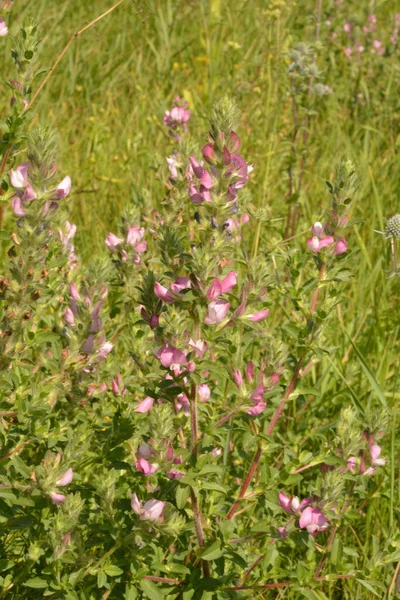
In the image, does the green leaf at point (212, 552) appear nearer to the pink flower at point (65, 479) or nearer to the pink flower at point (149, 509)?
the pink flower at point (149, 509)

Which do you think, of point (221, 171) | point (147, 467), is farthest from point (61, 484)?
point (221, 171)

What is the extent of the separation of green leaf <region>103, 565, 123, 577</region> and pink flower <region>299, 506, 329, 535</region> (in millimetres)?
406

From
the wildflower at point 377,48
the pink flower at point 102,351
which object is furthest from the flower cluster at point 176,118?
the wildflower at point 377,48

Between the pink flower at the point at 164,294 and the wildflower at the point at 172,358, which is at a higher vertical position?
the pink flower at the point at 164,294

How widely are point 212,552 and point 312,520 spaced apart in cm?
24

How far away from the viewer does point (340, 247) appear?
193 centimetres

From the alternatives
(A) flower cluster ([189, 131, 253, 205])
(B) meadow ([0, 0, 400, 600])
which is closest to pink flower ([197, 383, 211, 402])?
(B) meadow ([0, 0, 400, 600])

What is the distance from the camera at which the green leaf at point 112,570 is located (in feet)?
5.61

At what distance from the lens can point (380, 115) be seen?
16.2 feet

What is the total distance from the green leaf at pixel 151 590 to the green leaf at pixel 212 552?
4.4 inches

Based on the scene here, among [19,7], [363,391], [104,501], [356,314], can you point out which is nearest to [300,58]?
[356,314]

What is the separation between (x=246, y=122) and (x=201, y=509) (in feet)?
9.99

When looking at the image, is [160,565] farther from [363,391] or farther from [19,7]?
[19,7]

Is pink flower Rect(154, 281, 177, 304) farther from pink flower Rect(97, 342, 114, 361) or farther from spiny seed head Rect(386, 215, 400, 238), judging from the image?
spiny seed head Rect(386, 215, 400, 238)
